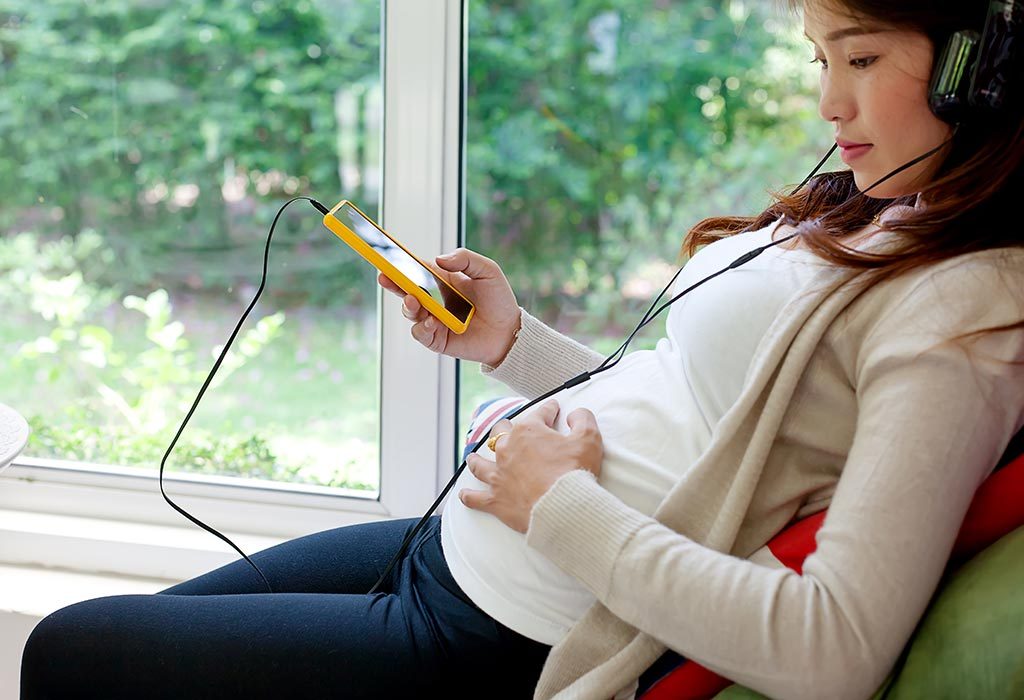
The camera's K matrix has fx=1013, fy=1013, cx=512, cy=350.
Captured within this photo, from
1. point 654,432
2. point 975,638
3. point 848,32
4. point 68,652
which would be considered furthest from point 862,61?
point 68,652

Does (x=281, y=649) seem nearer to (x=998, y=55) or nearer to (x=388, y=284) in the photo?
(x=388, y=284)

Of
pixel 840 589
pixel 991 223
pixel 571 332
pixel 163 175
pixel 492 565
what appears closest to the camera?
pixel 840 589

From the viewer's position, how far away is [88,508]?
175cm

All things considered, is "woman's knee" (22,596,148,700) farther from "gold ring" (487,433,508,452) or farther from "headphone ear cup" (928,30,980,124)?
"headphone ear cup" (928,30,980,124)

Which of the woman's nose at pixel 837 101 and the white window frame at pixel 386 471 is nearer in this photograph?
the woman's nose at pixel 837 101

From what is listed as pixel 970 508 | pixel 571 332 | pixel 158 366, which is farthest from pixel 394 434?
pixel 970 508

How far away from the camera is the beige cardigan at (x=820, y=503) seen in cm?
73

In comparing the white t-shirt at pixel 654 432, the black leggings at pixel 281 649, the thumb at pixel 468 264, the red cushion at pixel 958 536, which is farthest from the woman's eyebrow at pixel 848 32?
the black leggings at pixel 281 649

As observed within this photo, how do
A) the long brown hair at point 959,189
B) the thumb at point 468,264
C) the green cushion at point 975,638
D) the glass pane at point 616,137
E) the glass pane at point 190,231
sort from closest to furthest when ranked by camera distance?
the green cushion at point 975,638
the long brown hair at point 959,189
the thumb at point 468,264
the glass pane at point 616,137
the glass pane at point 190,231

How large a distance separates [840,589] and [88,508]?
1406 millimetres

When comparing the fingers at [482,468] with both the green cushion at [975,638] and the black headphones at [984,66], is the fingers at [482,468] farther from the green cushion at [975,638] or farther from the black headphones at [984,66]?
the black headphones at [984,66]

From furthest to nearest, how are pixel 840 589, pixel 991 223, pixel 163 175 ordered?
1. pixel 163 175
2. pixel 991 223
3. pixel 840 589

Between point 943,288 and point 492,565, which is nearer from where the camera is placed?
point 943,288

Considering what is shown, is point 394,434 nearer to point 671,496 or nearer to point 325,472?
point 325,472
